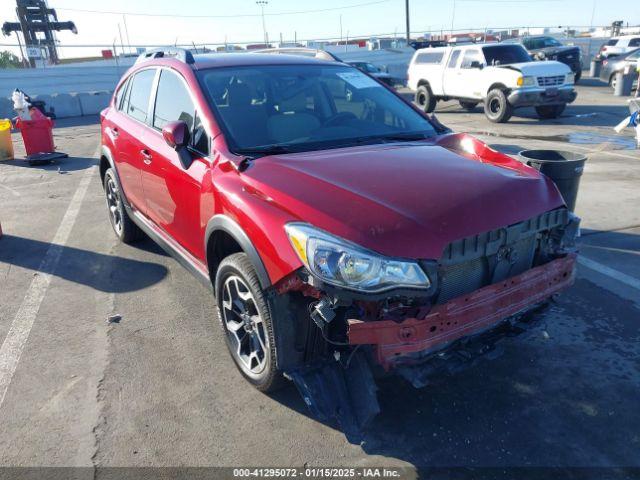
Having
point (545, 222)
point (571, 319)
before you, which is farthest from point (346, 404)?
point (571, 319)

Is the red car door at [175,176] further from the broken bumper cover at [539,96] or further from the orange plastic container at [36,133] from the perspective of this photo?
the broken bumper cover at [539,96]

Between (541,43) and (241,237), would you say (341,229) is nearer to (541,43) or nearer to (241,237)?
(241,237)

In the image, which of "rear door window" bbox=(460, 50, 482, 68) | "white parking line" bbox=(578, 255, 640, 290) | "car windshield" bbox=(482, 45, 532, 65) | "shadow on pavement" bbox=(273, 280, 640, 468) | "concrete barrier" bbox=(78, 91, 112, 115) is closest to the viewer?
"shadow on pavement" bbox=(273, 280, 640, 468)

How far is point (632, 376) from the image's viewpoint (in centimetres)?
327

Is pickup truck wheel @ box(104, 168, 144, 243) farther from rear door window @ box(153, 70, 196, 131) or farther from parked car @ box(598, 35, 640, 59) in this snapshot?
parked car @ box(598, 35, 640, 59)

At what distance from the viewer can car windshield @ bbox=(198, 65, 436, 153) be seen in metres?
3.49

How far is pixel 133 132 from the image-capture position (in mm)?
4641

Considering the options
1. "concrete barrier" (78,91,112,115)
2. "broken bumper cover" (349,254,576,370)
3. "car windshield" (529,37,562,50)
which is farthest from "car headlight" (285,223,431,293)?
"car windshield" (529,37,562,50)

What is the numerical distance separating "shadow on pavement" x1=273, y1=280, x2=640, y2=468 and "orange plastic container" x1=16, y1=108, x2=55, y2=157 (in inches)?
388

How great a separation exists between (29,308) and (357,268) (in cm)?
334

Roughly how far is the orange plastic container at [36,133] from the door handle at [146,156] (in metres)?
7.78

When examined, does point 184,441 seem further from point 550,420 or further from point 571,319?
point 571,319

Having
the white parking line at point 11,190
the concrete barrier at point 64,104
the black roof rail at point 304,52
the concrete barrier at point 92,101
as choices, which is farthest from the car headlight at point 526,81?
the concrete barrier at point 64,104

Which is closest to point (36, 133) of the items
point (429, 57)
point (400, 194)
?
point (400, 194)
